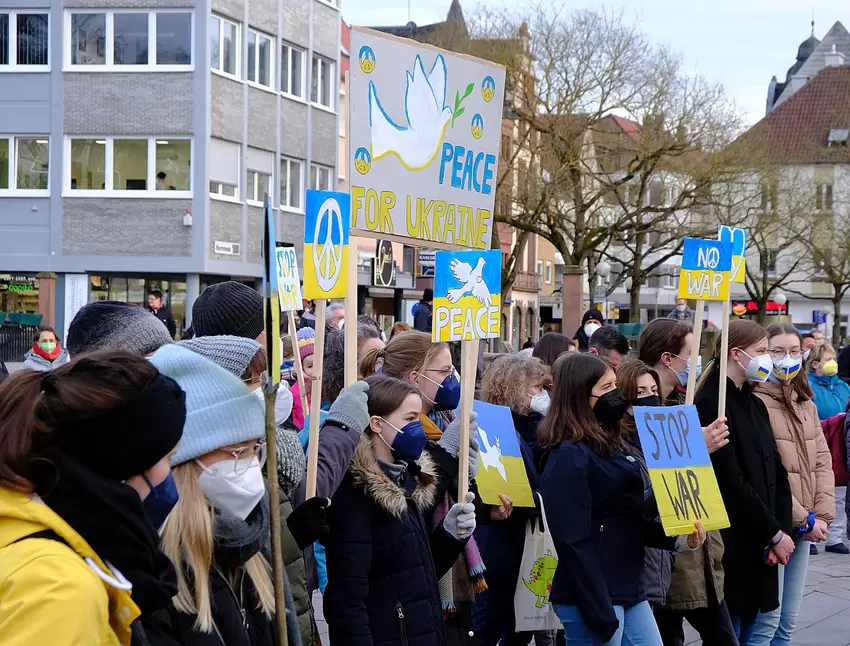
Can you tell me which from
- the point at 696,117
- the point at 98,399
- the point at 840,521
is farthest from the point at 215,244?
the point at 98,399

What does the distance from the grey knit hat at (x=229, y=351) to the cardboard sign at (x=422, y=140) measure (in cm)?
189

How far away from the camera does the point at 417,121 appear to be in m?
6.36

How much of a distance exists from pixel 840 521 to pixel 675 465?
302 inches

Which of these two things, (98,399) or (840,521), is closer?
(98,399)

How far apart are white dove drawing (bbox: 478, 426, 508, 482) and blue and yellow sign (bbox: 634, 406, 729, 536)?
3.03 ft

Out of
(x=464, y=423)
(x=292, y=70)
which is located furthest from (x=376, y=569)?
(x=292, y=70)

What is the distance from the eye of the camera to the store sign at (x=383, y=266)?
40344mm

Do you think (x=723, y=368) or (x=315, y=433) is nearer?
(x=315, y=433)

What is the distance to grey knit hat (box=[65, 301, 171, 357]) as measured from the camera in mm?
4512

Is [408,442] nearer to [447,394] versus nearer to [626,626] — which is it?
[447,394]

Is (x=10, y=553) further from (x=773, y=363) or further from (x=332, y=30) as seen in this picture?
(x=332, y=30)

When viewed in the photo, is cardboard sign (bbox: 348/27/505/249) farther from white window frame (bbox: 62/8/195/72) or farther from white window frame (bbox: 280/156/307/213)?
white window frame (bbox: 280/156/307/213)

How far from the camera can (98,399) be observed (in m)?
2.30

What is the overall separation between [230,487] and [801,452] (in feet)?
15.0
